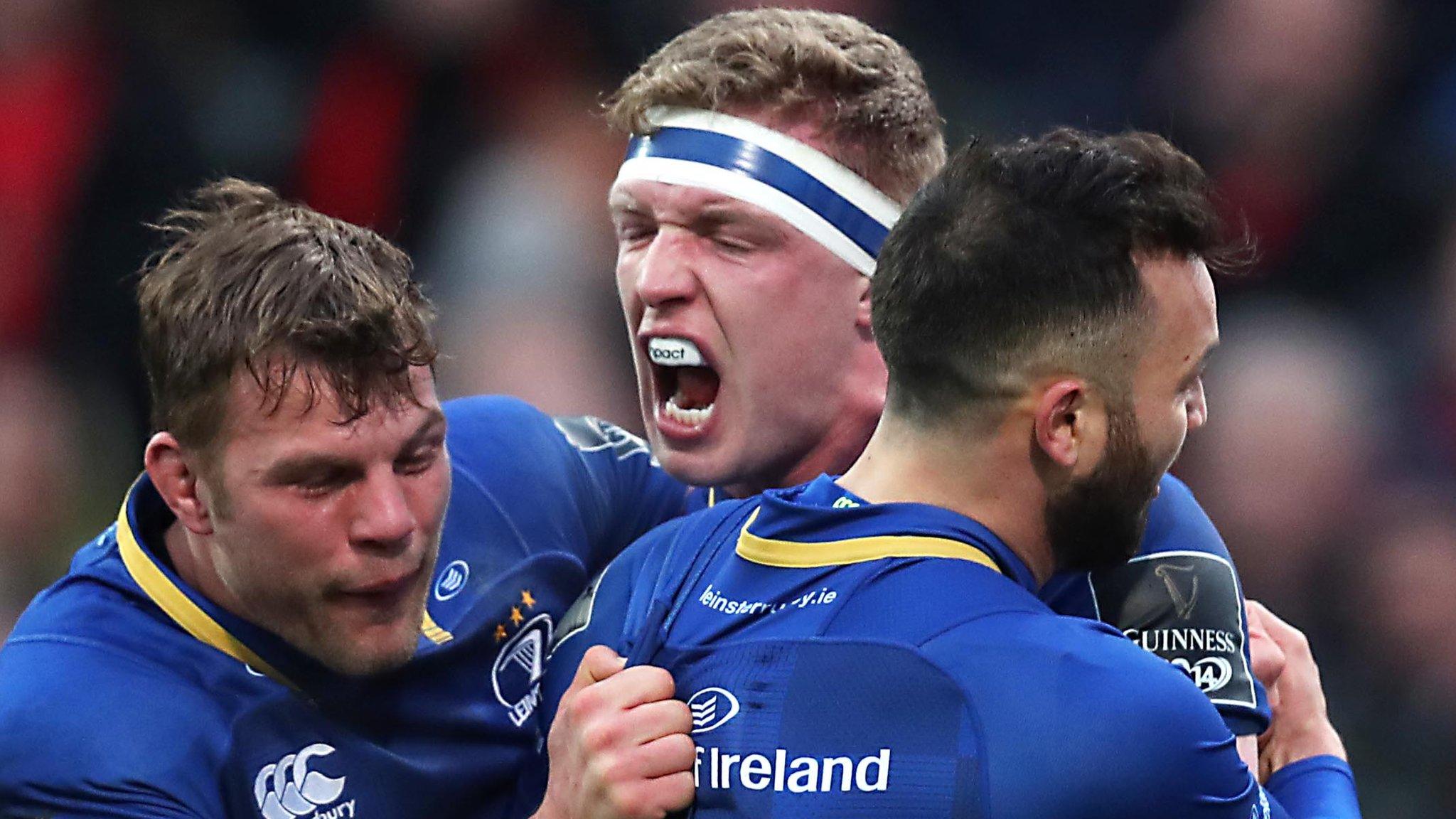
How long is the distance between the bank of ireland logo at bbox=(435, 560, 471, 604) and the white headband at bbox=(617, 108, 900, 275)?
2.40 feet

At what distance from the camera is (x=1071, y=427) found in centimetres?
228

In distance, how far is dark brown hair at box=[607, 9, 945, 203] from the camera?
3133 mm

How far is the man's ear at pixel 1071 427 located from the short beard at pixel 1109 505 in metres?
0.01

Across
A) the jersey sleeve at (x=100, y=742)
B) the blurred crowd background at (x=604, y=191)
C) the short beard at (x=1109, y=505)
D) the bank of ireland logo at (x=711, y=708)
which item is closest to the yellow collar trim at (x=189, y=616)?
the jersey sleeve at (x=100, y=742)

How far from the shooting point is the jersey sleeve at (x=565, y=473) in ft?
10.9

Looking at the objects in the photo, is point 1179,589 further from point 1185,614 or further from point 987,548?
point 987,548

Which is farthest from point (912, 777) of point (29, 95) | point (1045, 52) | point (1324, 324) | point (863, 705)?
point (29, 95)

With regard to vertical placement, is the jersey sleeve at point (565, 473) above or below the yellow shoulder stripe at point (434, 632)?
above

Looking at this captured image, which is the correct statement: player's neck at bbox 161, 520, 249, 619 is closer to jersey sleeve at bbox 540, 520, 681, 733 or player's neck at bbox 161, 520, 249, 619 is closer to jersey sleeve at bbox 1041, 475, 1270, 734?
jersey sleeve at bbox 540, 520, 681, 733

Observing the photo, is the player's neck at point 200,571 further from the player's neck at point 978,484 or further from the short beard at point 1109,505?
the short beard at point 1109,505

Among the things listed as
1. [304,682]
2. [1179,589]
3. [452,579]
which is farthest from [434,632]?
[1179,589]

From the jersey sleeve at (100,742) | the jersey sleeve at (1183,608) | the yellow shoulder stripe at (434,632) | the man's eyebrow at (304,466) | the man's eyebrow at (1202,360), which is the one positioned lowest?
the jersey sleeve at (100,742)

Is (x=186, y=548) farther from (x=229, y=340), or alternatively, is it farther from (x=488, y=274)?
(x=488, y=274)

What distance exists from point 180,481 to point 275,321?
31cm
